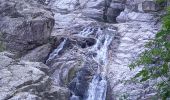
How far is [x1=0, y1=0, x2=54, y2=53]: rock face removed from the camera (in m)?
16.3

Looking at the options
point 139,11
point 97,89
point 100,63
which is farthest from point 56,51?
point 139,11

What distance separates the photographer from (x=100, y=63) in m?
15.7

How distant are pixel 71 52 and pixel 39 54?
1532 mm

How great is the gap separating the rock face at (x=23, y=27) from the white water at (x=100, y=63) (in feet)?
8.07

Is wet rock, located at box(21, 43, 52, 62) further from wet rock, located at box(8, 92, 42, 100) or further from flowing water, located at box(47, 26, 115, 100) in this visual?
→ wet rock, located at box(8, 92, 42, 100)

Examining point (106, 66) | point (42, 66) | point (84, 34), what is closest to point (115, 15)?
point (84, 34)

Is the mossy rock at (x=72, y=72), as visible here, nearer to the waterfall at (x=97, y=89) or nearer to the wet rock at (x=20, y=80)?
the waterfall at (x=97, y=89)

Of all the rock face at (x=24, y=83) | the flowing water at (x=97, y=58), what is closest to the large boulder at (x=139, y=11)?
the flowing water at (x=97, y=58)

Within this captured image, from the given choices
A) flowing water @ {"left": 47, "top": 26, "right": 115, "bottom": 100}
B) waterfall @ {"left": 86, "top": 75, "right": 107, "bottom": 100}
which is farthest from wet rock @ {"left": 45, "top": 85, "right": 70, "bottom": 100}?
waterfall @ {"left": 86, "top": 75, "right": 107, "bottom": 100}

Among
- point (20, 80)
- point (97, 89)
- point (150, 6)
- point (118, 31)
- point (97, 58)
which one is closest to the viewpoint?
point (20, 80)

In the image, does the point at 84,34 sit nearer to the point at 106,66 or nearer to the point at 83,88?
the point at 106,66

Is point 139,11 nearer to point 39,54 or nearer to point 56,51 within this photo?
point 56,51

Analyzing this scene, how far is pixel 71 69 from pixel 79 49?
2101 mm

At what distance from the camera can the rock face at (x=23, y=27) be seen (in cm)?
1631
